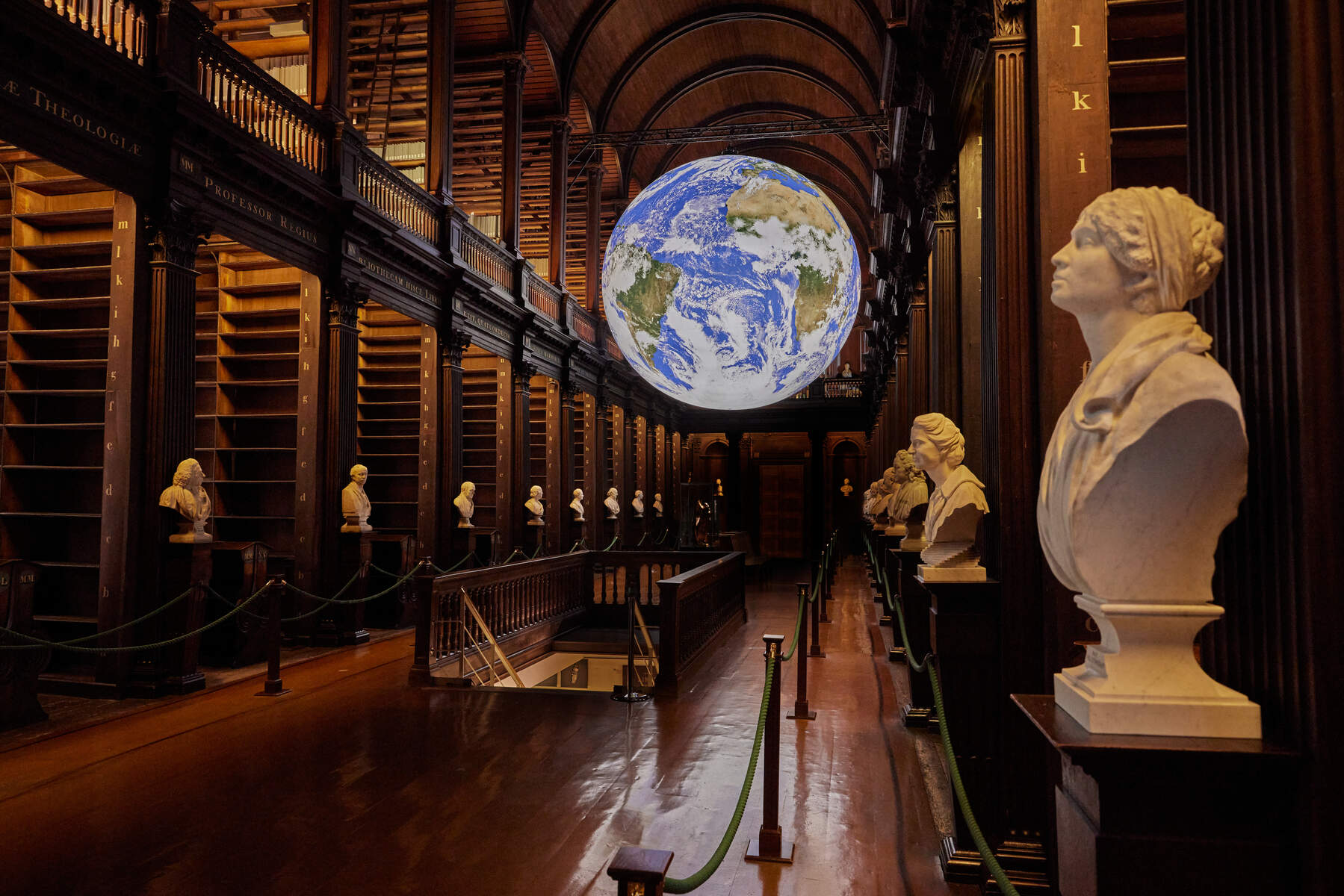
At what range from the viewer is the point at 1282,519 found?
138cm

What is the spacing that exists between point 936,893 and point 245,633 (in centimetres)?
606

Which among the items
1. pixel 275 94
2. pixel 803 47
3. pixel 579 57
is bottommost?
pixel 275 94

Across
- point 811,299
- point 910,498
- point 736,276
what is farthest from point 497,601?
point 811,299

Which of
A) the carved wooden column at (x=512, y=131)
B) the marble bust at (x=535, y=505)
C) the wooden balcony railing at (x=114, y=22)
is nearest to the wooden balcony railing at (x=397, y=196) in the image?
the carved wooden column at (x=512, y=131)

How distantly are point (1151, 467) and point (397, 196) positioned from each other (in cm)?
938

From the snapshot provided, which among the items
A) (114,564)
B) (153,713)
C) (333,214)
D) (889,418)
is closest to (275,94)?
(333,214)

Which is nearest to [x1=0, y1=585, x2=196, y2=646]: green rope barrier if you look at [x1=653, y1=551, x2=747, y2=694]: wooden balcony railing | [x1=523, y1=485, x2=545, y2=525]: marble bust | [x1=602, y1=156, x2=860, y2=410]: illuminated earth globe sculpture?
[x1=653, y1=551, x2=747, y2=694]: wooden balcony railing

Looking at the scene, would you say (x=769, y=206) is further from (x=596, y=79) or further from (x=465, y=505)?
(x=596, y=79)

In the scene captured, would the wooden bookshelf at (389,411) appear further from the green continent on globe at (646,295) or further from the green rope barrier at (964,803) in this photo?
the green rope barrier at (964,803)

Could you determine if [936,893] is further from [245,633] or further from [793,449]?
[793,449]

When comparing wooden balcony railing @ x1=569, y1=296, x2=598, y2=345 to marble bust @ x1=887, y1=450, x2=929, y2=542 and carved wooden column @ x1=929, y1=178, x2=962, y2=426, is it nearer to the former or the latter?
marble bust @ x1=887, y1=450, x2=929, y2=542

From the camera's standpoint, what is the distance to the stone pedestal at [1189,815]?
1319 mm

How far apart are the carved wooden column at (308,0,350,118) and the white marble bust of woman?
8.36m

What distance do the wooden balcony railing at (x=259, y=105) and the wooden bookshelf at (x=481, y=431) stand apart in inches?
207
